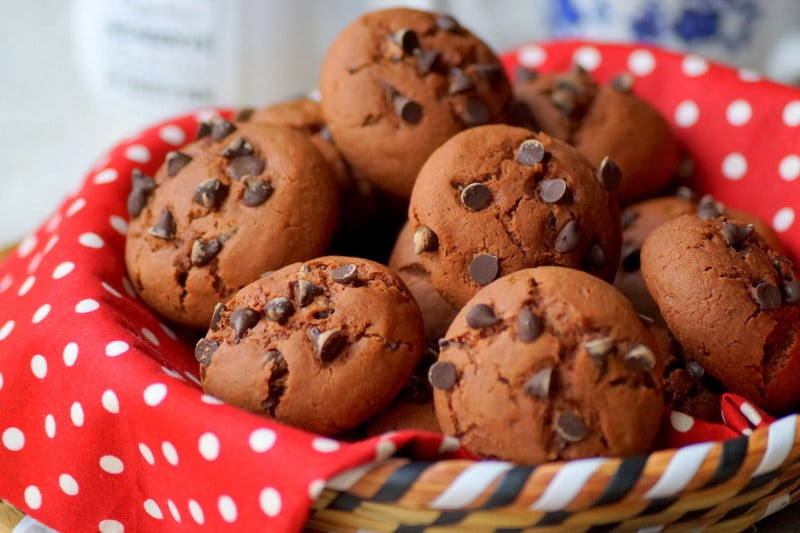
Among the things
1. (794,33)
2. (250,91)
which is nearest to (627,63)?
(794,33)

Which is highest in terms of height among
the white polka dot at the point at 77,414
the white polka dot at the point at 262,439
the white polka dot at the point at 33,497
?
the white polka dot at the point at 262,439

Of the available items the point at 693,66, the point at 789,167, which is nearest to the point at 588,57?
the point at 693,66

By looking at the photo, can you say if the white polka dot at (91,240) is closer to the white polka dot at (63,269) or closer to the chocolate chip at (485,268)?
the white polka dot at (63,269)

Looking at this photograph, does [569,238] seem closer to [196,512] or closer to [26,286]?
[196,512]

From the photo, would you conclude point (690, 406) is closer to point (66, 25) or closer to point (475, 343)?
point (475, 343)

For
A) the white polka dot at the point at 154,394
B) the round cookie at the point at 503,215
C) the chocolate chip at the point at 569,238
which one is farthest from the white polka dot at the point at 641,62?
the white polka dot at the point at 154,394

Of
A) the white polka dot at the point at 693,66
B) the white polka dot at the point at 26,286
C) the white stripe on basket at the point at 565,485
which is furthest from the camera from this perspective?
the white polka dot at the point at 693,66
